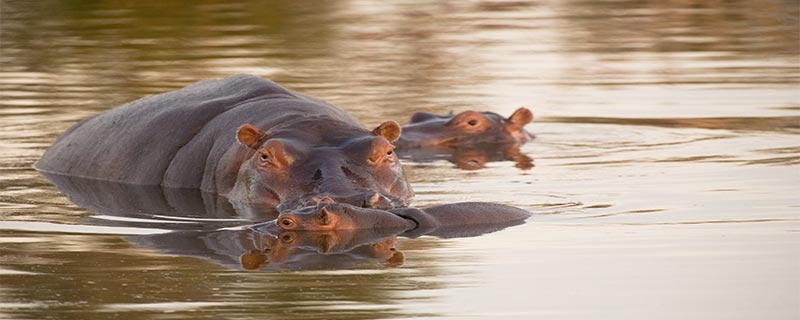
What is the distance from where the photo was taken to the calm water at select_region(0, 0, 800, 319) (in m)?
6.47

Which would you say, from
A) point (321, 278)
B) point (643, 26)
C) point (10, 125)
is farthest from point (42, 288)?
point (643, 26)

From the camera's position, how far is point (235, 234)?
8266 millimetres

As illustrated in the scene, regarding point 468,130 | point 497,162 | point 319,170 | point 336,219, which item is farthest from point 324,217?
point 468,130

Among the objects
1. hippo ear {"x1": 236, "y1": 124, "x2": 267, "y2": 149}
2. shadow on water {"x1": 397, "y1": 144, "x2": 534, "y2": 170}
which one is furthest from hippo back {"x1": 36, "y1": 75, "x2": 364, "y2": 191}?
shadow on water {"x1": 397, "y1": 144, "x2": 534, "y2": 170}

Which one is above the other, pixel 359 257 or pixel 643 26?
pixel 359 257

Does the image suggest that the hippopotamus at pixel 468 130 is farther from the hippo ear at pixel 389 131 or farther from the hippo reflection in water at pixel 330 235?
the hippo reflection in water at pixel 330 235

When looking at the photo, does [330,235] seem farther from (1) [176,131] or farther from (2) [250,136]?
(1) [176,131]

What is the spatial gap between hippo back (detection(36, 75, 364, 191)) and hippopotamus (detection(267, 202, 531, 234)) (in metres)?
1.67

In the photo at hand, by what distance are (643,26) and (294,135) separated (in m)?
15.0

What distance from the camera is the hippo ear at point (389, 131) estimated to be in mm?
9516

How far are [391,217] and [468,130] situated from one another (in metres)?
5.45

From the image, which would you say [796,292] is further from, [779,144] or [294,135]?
[779,144]

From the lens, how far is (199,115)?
10.8 metres

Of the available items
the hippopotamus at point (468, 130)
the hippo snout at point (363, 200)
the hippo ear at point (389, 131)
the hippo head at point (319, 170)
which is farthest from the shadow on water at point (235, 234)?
the hippopotamus at point (468, 130)
